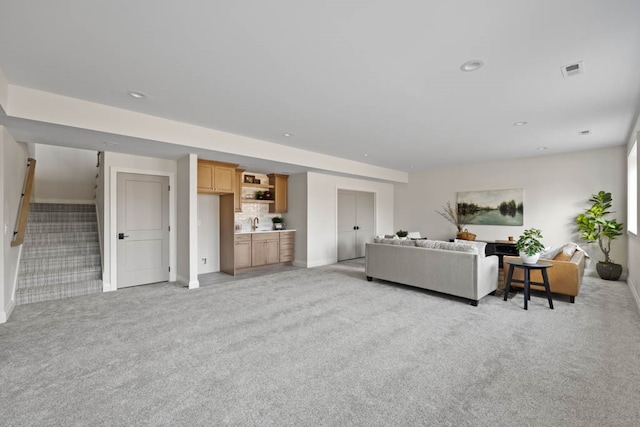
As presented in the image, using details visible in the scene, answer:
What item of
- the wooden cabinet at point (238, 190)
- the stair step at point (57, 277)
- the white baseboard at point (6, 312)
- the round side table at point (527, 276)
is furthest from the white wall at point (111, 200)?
the round side table at point (527, 276)

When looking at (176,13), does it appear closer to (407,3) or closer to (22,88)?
(407,3)

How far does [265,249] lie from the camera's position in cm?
664

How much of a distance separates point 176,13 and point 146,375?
2.62 meters

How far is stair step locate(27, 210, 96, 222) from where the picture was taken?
5277 mm

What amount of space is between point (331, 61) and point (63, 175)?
25.0ft

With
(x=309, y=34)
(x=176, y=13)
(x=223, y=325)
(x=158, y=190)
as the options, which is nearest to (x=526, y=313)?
(x=223, y=325)

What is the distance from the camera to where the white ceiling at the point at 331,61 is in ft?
6.34

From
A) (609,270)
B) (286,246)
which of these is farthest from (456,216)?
(286,246)

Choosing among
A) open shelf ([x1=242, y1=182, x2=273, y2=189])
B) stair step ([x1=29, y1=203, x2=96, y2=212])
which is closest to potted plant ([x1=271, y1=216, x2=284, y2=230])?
open shelf ([x1=242, y1=182, x2=273, y2=189])

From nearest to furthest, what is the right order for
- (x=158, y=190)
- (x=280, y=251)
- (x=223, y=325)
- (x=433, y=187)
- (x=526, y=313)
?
(x=223, y=325) → (x=526, y=313) → (x=158, y=190) → (x=280, y=251) → (x=433, y=187)

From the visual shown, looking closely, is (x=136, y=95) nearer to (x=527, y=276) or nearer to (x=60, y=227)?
(x=60, y=227)

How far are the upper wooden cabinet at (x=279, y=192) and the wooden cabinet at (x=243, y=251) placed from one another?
1.19 metres

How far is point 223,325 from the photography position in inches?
128

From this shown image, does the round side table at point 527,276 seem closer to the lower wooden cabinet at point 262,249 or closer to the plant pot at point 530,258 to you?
the plant pot at point 530,258
